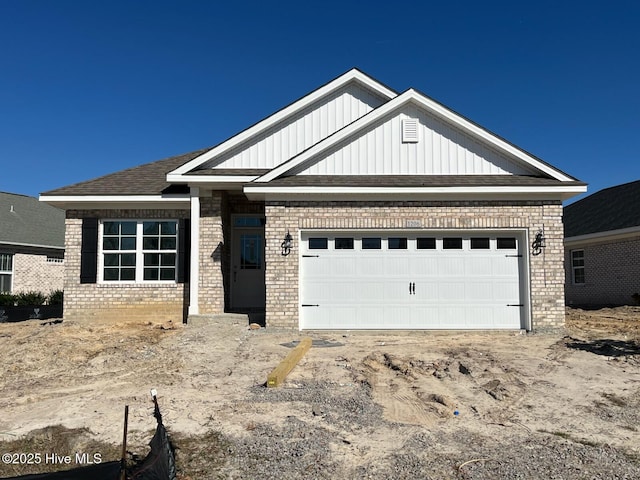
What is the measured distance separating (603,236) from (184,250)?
17.0m

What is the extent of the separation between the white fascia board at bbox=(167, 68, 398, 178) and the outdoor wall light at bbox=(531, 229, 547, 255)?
231 inches

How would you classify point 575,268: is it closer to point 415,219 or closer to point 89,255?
point 415,219

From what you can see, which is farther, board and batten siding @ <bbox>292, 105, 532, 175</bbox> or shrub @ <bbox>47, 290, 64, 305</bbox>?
shrub @ <bbox>47, 290, 64, 305</bbox>

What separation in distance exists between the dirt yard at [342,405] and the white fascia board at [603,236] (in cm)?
963

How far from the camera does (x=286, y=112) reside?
13.0m

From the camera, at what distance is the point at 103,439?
4.80 meters

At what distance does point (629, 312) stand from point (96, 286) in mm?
17205

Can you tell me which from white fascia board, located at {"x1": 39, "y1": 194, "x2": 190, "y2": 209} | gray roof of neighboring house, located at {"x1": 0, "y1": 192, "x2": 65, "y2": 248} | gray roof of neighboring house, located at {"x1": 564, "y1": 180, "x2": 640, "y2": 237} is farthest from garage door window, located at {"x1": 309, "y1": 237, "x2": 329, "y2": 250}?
gray roof of neighboring house, located at {"x1": 0, "y1": 192, "x2": 65, "y2": 248}

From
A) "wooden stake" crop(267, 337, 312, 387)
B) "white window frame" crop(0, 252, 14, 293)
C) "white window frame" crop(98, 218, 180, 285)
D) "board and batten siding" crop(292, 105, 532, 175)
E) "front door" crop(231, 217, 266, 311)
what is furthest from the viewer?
"white window frame" crop(0, 252, 14, 293)

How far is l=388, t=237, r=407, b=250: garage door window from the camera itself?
37.3 ft

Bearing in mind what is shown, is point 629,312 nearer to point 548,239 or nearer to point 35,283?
point 548,239

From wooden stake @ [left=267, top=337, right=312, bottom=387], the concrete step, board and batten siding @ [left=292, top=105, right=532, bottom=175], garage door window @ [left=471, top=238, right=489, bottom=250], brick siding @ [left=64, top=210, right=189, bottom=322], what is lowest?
wooden stake @ [left=267, top=337, right=312, bottom=387]

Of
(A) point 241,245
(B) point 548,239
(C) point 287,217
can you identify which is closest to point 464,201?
(B) point 548,239

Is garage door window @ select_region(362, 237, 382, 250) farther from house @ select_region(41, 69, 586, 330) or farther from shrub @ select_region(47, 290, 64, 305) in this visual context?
shrub @ select_region(47, 290, 64, 305)
